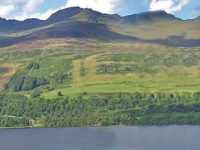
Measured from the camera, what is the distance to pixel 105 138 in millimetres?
153750

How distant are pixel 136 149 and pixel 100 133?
1487 inches

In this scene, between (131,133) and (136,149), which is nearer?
(136,149)

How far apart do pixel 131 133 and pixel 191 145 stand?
30.7 meters

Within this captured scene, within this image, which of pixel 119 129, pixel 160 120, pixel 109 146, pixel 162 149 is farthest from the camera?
pixel 160 120

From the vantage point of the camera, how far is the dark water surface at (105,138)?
13875 cm

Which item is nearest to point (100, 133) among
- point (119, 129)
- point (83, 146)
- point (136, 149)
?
point (119, 129)

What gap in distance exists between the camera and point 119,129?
176875 millimetres

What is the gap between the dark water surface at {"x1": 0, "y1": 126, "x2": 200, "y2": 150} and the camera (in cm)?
13875

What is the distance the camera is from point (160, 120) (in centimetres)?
18862

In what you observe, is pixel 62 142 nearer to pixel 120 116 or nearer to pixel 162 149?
pixel 162 149

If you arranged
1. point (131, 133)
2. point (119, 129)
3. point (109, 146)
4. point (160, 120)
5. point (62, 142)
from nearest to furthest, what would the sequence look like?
point (109, 146), point (62, 142), point (131, 133), point (119, 129), point (160, 120)

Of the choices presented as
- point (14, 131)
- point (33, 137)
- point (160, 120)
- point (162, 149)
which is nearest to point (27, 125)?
point (14, 131)

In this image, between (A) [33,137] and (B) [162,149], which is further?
Result: (A) [33,137]

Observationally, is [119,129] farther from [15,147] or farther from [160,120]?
[15,147]
